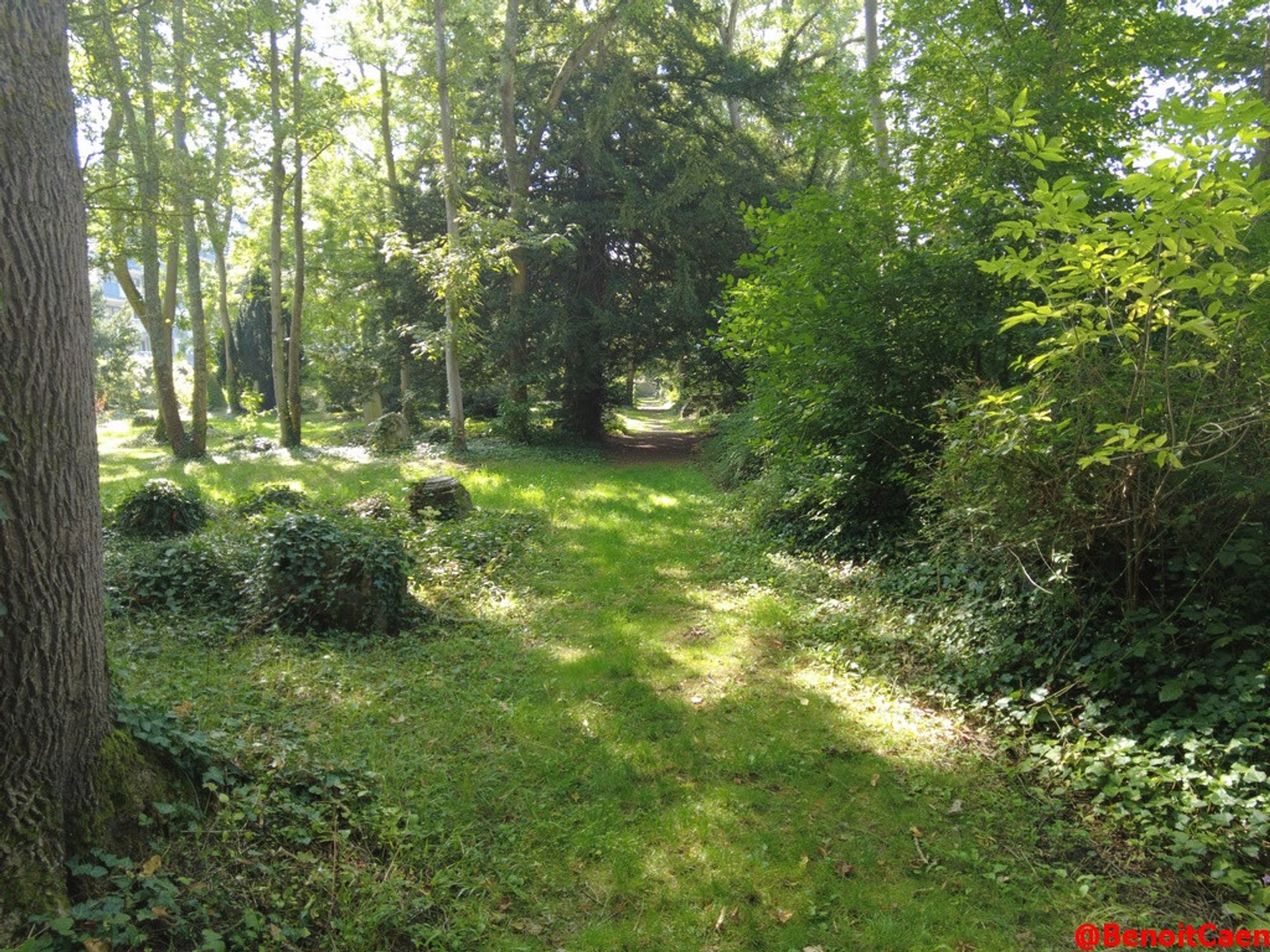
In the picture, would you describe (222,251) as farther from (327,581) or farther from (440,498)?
(327,581)

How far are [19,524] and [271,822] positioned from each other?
62.7 inches

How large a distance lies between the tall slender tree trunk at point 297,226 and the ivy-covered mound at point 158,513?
1034cm

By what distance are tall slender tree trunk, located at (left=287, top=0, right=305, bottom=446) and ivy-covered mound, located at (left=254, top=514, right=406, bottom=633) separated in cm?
1356

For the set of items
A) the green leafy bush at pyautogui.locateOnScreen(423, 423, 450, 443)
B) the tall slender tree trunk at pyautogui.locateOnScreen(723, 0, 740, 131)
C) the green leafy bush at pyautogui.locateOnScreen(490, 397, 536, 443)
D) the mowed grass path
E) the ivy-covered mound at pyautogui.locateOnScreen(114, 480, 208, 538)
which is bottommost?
the mowed grass path

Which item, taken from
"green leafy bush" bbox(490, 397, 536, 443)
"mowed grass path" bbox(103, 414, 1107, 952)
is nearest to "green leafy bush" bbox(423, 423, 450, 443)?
"green leafy bush" bbox(490, 397, 536, 443)

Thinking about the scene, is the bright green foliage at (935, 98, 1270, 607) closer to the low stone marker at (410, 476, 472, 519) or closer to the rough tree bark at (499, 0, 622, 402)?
the low stone marker at (410, 476, 472, 519)

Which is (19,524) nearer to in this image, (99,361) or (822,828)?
(822,828)

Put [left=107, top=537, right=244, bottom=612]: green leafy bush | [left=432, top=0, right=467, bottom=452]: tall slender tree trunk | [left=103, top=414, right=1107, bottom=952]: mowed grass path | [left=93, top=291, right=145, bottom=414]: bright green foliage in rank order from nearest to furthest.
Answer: [left=103, top=414, right=1107, bottom=952]: mowed grass path → [left=107, top=537, right=244, bottom=612]: green leafy bush → [left=432, top=0, right=467, bottom=452]: tall slender tree trunk → [left=93, top=291, right=145, bottom=414]: bright green foliage

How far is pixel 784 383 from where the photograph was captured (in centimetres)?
703

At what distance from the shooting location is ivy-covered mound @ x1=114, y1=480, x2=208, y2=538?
26.2ft

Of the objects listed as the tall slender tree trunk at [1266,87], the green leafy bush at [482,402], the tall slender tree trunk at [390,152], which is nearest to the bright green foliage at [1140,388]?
the tall slender tree trunk at [1266,87]

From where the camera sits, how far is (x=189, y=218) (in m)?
14.0

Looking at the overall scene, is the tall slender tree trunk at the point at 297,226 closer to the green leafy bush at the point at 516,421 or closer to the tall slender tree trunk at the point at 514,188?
the tall slender tree trunk at the point at 514,188

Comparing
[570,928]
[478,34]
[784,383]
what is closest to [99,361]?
[478,34]
